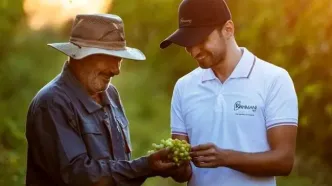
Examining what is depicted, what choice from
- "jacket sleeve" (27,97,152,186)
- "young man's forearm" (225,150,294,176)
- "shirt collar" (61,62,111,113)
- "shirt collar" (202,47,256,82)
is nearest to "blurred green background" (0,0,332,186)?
"shirt collar" (202,47,256,82)

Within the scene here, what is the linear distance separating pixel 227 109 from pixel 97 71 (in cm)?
65

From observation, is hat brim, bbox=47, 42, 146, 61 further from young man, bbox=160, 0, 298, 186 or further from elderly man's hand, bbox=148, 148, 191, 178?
elderly man's hand, bbox=148, 148, 191, 178

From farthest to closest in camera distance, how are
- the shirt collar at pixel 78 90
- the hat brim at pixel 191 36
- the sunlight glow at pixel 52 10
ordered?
1. the sunlight glow at pixel 52 10
2. the hat brim at pixel 191 36
3. the shirt collar at pixel 78 90

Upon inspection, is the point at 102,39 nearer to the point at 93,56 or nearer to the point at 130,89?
the point at 93,56

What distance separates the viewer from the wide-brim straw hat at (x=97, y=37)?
427 cm

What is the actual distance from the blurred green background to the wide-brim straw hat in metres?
3.99

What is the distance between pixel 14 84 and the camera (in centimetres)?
927

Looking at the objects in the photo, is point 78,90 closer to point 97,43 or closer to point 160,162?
point 97,43

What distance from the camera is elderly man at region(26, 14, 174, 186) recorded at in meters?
4.13

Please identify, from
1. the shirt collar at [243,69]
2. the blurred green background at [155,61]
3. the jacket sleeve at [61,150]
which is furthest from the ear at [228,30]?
the blurred green background at [155,61]

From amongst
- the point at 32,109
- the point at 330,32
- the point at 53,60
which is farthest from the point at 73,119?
the point at 53,60

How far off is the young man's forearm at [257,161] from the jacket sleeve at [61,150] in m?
0.57

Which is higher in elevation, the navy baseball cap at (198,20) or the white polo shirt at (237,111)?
the navy baseball cap at (198,20)

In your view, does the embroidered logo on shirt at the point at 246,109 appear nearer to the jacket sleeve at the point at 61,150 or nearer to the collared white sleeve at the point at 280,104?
the collared white sleeve at the point at 280,104
